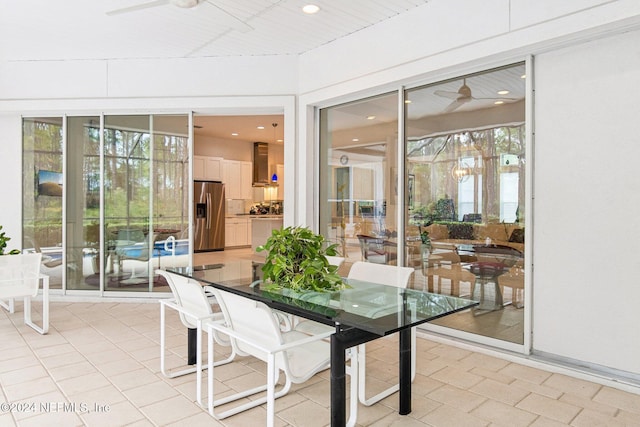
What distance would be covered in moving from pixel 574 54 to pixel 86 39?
470 centimetres

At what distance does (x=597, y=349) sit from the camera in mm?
3012

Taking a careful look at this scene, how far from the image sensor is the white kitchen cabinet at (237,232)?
35.8ft

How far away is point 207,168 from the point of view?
10445 mm

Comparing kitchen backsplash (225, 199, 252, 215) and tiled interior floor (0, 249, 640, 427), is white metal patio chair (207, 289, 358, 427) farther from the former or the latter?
kitchen backsplash (225, 199, 252, 215)

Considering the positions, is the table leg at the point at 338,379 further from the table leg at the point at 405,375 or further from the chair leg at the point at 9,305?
the chair leg at the point at 9,305

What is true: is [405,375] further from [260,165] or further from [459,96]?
→ [260,165]

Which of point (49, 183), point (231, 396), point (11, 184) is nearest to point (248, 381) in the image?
point (231, 396)

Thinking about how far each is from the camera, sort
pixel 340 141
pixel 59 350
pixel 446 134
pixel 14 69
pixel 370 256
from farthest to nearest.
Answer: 1. pixel 14 69
2. pixel 340 141
3. pixel 370 256
4. pixel 446 134
5. pixel 59 350

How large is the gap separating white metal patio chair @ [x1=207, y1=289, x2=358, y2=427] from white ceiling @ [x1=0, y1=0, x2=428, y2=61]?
7.74 ft

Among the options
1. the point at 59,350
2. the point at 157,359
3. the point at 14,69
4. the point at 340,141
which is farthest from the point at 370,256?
the point at 14,69

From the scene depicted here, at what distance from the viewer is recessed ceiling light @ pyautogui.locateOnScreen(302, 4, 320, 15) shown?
3867 millimetres

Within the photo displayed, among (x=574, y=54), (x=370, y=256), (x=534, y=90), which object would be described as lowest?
(x=370, y=256)

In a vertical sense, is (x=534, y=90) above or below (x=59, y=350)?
above

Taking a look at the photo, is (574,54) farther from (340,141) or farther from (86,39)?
(86,39)
